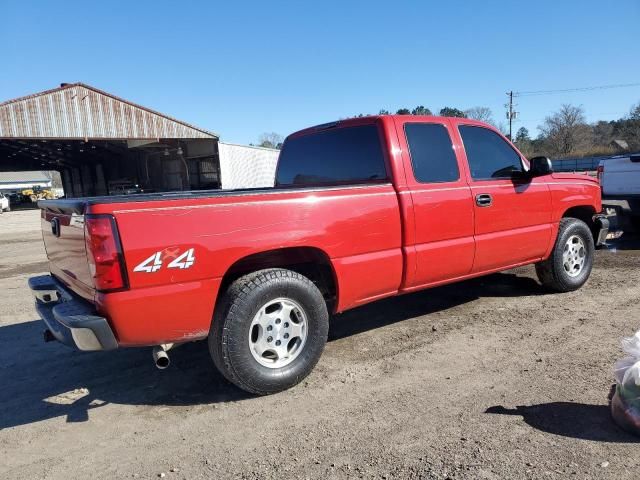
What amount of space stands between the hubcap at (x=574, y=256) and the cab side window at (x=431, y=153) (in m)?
2.04

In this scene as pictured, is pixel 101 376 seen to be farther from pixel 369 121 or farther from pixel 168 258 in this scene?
pixel 369 121

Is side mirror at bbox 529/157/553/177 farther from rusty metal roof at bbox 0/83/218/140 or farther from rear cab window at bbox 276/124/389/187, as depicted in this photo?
rusty metal roof at bbox 0/83/218/140

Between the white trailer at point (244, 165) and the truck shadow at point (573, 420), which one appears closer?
the truck shadow at point (573, 420)

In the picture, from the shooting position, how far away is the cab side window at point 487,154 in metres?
4.73

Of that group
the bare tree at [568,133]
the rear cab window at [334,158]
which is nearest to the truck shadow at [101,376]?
the rear cab window at [334,158]

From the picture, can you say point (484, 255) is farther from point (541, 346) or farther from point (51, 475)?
point (51, 475)

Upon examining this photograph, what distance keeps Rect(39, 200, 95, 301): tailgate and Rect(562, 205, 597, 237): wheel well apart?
16.8 feet

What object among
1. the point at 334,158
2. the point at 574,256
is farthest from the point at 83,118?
the point at 574,256

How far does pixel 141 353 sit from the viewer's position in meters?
4.45

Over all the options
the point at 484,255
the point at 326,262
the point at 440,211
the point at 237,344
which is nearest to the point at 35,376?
the point at 237,344

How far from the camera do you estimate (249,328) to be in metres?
3.30

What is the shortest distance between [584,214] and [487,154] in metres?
2.00

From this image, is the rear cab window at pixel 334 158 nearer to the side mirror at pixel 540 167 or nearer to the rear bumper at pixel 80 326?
the side mirror at pixel 540 167

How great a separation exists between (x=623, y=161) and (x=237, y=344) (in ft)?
26.7
